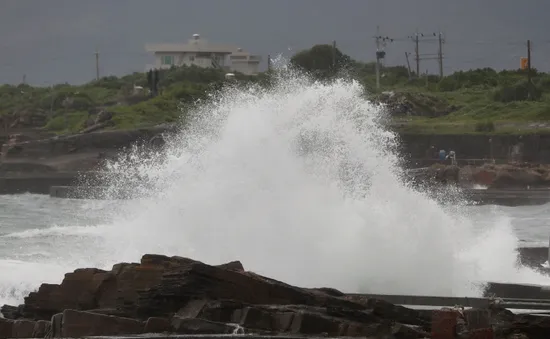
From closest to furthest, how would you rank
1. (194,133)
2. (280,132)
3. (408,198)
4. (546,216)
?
(408,198), (280,132), (194,133), (546,216)

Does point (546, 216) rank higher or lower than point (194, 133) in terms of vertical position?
lower

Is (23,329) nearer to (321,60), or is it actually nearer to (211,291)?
(211,291)

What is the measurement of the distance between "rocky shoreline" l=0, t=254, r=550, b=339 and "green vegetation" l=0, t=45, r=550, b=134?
50195 mm

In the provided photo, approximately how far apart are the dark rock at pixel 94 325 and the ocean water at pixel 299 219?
5787mm

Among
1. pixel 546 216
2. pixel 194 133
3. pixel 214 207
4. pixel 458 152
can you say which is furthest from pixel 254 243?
pixel 458 152

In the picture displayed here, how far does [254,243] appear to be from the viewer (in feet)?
69.7

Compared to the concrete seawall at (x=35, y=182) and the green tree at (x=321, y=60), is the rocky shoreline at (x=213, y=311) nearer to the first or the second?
the concrete seawall at (x=35, y=182)

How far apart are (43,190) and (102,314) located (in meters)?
51.3

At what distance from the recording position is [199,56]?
111m

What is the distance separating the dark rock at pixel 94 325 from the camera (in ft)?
42.0

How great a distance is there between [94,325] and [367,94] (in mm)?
57617

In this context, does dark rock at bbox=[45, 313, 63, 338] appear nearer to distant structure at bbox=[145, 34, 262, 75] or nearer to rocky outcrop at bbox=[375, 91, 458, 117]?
rocky outcrop at bbox=[375, 91, 458, 117]

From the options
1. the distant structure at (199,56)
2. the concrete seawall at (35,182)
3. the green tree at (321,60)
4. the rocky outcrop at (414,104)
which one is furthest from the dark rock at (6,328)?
the distant structure at (199,56)

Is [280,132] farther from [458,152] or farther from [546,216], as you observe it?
[458,152]
